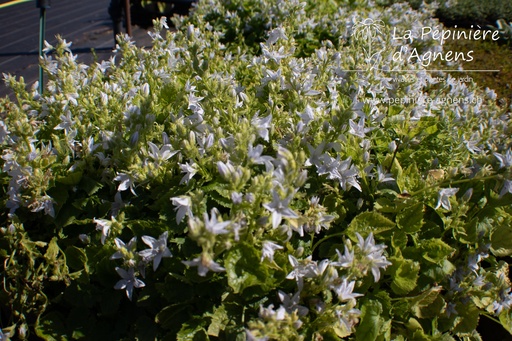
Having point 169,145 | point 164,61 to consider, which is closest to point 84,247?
point 169,145

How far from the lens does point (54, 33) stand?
21.0ft

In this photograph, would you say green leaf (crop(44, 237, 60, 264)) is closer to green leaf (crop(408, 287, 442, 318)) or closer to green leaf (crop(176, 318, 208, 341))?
green leaf (crop(176, 318, 208, 341))

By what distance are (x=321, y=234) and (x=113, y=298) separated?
2.97 ft

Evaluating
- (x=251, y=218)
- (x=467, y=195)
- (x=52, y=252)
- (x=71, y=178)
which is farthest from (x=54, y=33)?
(x=467, y=195)

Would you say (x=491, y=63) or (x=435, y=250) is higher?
(x=435, y=250)

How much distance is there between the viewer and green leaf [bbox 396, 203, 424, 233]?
72.9 inches

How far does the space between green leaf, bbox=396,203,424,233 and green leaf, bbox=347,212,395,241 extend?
0.10m

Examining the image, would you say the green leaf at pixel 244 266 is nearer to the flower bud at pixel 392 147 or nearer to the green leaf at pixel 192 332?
the green leaf at pixel 192 332

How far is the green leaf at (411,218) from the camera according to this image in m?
1.85

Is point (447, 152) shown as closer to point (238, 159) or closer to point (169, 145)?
point (238, 159)

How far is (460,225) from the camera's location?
1.95 m

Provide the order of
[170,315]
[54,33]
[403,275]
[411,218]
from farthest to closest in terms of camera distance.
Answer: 1. [54,33]
2. [411,218]
3. [403,275]
4. [170,315]

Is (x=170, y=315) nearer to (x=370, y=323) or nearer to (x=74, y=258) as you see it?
(x=74, y=258)

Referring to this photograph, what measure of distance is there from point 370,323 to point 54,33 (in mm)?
6304
